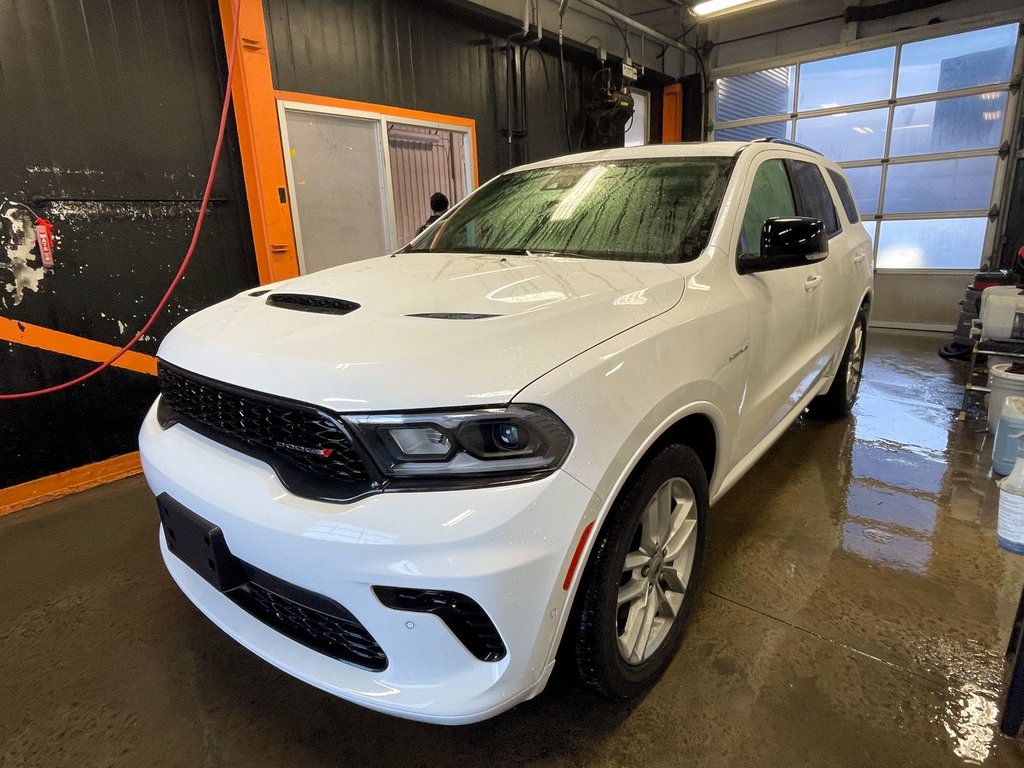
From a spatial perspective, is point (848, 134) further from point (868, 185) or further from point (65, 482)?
point (65, 482)

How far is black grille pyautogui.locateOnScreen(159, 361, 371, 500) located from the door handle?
2097 millimetres

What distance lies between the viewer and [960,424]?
149 inches

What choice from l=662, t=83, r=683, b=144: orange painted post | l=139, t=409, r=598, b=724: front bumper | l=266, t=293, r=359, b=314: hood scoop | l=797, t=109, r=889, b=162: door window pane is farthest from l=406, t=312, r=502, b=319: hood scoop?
l=662, t=83, r=683, b=144: orange painted post

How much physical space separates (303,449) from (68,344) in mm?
2907

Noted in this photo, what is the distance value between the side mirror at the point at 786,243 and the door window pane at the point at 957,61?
287 inches

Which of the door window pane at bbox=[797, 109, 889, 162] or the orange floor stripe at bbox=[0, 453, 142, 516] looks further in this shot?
the door window pane at bbox=[797, 109, 889, 162]

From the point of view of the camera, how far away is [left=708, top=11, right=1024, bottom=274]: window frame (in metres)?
6.61

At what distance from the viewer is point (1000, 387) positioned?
3305 mm

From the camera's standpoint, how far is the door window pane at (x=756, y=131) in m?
8.34

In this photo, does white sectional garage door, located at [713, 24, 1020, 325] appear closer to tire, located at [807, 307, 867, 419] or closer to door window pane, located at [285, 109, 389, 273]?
tire, located at [807, 307, 867, 419]

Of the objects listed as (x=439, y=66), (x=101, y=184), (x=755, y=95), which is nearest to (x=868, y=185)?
(x=755, y=95)

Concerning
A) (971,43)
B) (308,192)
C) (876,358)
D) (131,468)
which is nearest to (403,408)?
(131,468)

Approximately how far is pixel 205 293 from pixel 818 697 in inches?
154

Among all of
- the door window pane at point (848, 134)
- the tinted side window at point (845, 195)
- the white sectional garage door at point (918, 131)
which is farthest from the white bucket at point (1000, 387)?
the door window pane at point (848, 134)
